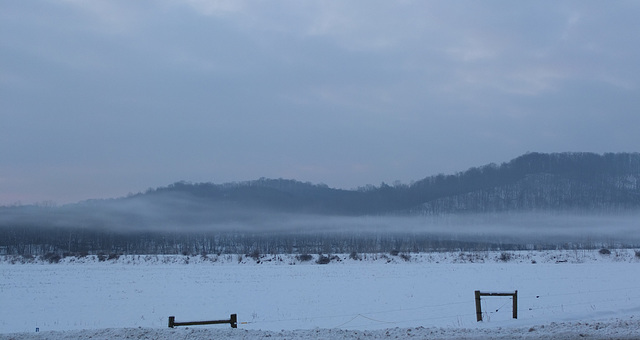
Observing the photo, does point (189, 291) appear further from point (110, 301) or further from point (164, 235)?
point (164, 235)

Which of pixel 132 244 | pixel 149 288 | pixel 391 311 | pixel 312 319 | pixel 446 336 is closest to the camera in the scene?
pixel 446 336

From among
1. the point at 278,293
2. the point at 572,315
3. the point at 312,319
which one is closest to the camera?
the point at 572,315

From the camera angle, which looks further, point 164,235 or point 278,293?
point 164,235

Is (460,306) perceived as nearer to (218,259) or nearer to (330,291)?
(330,291)

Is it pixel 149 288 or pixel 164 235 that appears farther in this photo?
pixel 164 235

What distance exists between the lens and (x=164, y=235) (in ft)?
585

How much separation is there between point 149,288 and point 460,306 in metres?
19.7

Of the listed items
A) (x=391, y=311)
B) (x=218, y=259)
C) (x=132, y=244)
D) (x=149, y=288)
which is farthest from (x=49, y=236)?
(x=391, y=311)

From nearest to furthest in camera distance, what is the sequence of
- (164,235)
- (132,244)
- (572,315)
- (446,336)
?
1. (446,336)
2. (572,315)
3. (132,244)
4. (164,235)

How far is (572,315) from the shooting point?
1700 centimetres

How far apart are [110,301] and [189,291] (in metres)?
5.71

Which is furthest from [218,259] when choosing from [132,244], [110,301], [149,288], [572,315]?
[132,244]

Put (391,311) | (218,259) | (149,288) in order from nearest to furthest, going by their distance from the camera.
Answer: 1. (391,311)
2. (149,288)
3. (218,259)

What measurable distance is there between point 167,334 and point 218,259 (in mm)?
75474
